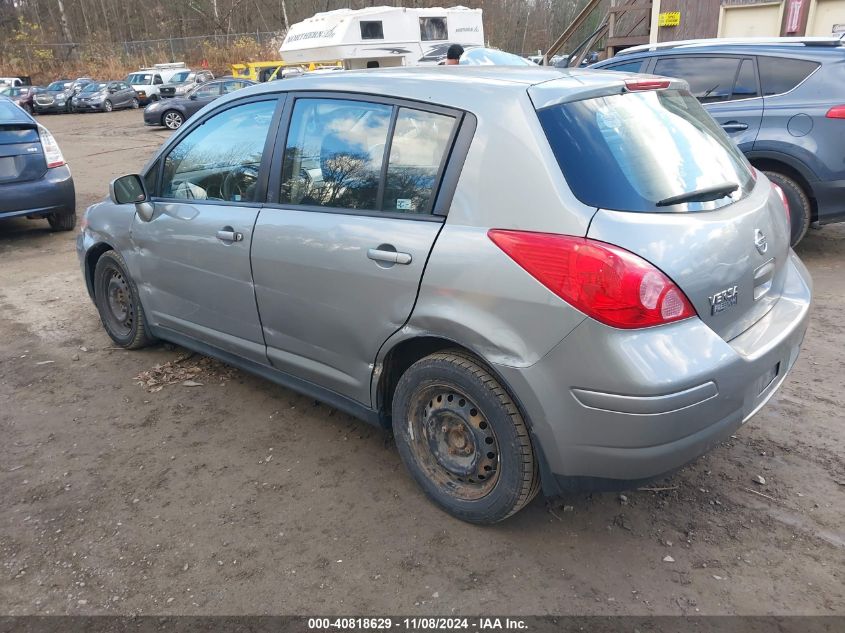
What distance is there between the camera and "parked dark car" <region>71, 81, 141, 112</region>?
3077cm

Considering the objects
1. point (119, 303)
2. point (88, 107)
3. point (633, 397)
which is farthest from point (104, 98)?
point (633, 397)

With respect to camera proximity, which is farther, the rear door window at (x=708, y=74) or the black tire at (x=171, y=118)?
the black tire at (x=171, y=118)

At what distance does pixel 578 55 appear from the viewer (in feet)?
68.9

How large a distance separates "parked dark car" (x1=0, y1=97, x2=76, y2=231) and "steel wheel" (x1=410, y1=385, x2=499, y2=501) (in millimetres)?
6480

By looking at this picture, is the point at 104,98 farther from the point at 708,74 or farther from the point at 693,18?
the point at 708,74

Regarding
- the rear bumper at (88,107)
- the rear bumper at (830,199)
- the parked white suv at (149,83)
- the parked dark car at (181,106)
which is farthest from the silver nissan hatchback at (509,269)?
the parked white suv at (149,83)

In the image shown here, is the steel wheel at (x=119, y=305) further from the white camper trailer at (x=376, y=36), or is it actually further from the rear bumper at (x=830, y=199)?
the white camper trailer at (x=376, y=36)

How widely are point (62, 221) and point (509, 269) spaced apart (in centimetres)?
773

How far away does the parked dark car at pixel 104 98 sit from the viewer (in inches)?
1211

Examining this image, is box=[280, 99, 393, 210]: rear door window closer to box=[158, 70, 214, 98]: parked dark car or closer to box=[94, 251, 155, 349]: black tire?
box=[94, 251, 155, 349]: black tire

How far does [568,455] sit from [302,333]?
4.69 ft

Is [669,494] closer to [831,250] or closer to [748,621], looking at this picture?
[748,621]

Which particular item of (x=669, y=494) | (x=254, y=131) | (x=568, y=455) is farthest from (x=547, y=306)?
(x=254, y=131)

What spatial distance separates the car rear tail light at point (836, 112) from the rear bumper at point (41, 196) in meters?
7.90
